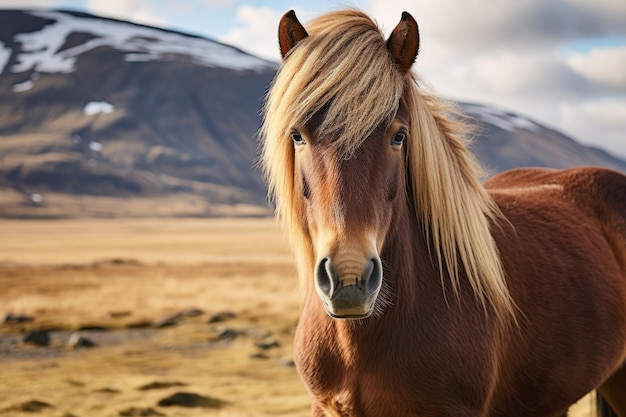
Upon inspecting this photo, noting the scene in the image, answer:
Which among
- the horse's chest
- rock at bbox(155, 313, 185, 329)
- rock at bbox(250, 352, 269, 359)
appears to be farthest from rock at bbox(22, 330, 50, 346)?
the horse's chest

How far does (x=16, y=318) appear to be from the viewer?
2414 cm

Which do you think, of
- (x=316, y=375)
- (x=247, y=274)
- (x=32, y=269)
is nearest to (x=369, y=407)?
(x=316, y=375)

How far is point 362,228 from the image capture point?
9.51 ft

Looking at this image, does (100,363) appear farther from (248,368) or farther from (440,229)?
(440,229)

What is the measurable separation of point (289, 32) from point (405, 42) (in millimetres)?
638

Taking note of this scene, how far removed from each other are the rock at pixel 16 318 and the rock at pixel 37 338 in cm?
357

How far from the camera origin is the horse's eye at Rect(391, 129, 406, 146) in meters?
3.29

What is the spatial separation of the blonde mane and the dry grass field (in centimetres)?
690

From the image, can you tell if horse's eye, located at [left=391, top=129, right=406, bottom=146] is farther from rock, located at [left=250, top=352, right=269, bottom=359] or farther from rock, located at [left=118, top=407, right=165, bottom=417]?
rock, located at [left=250, top=352, right=269, bottom=359]

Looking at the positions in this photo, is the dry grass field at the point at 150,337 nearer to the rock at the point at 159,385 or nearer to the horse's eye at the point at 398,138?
the rock at the point at 159,385

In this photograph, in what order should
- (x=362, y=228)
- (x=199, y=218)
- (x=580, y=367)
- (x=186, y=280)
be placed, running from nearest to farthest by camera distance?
(x=362, y=228) → (x=580, y=367) → (x=186, y=280) → (x=199, y=218)

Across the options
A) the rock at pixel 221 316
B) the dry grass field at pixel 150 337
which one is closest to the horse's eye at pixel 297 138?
the dry grass field at pixel 150 337

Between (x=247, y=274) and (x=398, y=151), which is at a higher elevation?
(x=398, y=151)

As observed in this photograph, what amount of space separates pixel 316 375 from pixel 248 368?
44.8 ft
